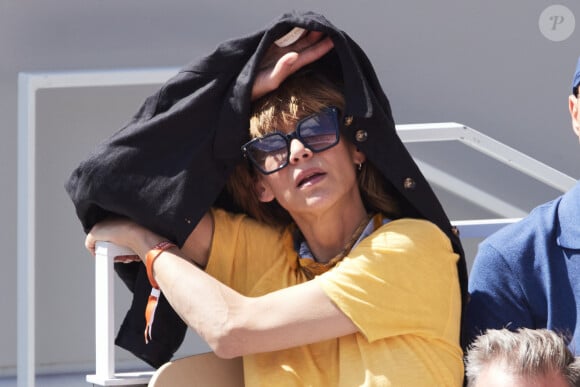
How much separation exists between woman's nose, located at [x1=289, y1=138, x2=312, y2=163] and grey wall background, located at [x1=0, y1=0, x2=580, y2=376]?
4.79 ft

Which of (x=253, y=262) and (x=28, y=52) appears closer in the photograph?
(x=253, y=262)

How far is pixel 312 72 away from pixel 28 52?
5.23 feet

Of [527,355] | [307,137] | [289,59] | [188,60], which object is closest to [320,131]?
[307,137]

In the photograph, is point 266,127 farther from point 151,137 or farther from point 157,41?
point 157,41

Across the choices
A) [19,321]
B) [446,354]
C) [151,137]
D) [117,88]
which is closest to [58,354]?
[19,321]

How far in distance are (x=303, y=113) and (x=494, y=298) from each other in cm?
56

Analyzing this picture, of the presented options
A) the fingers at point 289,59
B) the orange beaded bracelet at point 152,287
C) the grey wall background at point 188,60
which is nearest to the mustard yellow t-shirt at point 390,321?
the orange beaded bracelet at point 152,287

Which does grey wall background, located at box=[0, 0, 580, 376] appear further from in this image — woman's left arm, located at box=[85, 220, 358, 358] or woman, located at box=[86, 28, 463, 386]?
woman's left arm, located at box=[85, 220, 358, 358]

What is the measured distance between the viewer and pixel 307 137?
2.31 meters

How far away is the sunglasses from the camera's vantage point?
7.58ft

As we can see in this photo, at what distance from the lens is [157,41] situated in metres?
3.75

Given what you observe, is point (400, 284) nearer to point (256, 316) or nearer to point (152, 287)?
point (256, 316)

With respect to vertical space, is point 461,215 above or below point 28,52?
below

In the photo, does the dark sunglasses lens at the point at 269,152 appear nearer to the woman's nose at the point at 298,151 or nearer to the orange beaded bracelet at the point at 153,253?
the woman's nose at the point at 298,151
